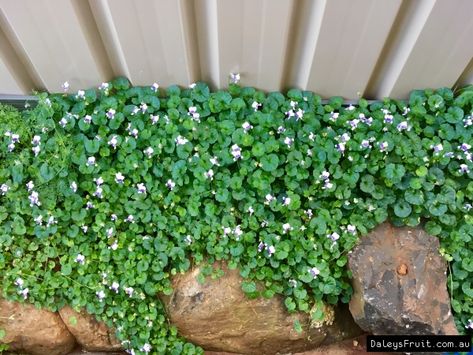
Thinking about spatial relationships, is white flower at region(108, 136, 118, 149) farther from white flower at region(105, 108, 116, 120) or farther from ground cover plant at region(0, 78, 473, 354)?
white flower at region(105, 108, 116, 120)

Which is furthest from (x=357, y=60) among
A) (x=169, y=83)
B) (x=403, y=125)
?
(x=169, y=83)

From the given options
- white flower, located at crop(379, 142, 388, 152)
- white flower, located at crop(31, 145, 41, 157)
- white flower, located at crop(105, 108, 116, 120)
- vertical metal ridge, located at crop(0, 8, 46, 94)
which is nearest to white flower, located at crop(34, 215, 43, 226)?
white flower, located at crop(31, 145, 41, 157)

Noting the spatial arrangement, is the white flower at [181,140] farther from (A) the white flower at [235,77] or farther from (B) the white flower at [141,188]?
(A) the white flower at [235,77]

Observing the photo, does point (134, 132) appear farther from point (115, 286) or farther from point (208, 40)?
point (115, 286)

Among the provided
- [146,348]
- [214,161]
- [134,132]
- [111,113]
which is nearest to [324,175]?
[214,161]

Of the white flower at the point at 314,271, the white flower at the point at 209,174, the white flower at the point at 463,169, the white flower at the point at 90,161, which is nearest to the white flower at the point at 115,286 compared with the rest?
the white flower at the point at 90,161
